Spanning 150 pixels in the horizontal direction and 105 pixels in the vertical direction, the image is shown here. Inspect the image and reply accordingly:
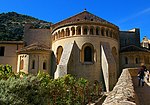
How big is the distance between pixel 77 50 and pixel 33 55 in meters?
6.58

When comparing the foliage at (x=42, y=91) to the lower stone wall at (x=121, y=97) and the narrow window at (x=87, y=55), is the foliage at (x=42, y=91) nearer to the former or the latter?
the narrow window at (x=87, y=55)

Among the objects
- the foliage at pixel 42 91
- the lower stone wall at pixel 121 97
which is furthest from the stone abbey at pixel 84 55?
the lower stone wall at pixel 121 97

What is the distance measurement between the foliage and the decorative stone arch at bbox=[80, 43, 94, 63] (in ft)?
17.7

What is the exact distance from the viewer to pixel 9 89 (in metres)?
13.6

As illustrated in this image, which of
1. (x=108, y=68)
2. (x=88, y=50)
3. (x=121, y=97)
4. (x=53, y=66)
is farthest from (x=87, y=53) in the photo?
(x=121, y=97)

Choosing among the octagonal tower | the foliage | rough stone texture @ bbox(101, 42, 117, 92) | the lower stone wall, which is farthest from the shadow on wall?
the lower stone wall

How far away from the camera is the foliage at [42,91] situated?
13.5 metres

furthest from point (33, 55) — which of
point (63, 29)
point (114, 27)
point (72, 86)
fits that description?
point (114, 27)

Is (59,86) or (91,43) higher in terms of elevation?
(91,43)

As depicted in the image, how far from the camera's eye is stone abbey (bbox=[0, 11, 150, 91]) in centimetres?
2753

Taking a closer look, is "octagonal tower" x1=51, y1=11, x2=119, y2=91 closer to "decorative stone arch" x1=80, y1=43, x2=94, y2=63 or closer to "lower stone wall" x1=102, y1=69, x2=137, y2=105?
"decorative stone arch" x1=80, y1=43, x2=94, y2=63

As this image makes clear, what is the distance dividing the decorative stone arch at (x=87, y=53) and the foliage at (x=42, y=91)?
5391 mm

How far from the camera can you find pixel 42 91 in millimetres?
15586

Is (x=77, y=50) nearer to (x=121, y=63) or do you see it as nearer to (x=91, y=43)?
(x=91, y=43)
